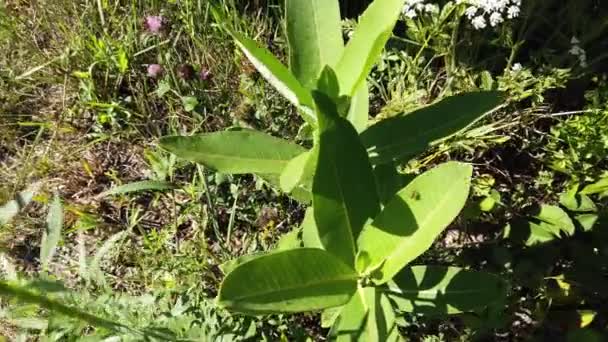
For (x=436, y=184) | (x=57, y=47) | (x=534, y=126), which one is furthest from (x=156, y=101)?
(x=436, y=184)

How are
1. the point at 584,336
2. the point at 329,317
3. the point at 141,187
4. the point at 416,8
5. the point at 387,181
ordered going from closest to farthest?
the point at 387,181 → the point at 329,317 → the point at 584,336 → the point at 416,8 → the point at 141,187

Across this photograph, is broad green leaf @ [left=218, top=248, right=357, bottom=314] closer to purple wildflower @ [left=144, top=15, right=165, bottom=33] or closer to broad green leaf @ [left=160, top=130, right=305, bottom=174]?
broad green leaf @ [left=160, top=130, right=305, bottom=174]

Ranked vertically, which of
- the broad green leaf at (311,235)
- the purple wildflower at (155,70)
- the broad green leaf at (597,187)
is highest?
the purple wildflower at (155,70)

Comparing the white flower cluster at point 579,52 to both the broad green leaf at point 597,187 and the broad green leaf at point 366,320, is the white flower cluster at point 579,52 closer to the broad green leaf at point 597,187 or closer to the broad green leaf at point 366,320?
the broad green leaf at point 597,187

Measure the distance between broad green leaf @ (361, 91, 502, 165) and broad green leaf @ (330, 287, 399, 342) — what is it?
0.29 metres

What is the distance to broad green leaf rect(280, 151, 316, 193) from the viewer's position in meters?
1.31

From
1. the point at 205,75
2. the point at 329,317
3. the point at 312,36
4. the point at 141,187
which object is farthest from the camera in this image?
the point at 205,75

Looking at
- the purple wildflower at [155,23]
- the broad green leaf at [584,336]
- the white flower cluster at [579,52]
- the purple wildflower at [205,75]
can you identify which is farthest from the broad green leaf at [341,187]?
the purple wildflower at [155,23]

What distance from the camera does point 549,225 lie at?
1998 millimetres

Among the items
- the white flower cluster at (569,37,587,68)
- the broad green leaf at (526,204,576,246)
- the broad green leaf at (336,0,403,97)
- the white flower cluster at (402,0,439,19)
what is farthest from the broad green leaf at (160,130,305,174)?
the white flower cluster at (569,37,587,68)

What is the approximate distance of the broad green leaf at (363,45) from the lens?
1.27 meters

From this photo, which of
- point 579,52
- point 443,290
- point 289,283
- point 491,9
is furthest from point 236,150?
point 579,52

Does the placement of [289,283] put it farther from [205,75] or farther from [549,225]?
[205,75]

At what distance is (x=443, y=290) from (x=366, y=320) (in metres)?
0.22
